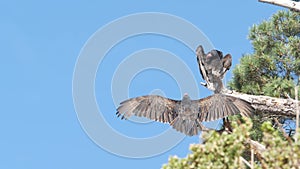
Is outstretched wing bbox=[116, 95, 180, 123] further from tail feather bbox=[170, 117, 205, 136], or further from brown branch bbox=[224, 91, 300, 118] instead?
brown branch bbox=[224, 91, 300, 118]

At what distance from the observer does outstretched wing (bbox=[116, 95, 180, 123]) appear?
467 cm

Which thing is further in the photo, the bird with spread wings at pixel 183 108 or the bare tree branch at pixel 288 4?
the bare tree branch at pixel 288 4

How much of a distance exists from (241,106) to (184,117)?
0.51 m

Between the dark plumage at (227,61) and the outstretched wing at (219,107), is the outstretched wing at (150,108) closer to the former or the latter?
the outstretched wing at (219,107)

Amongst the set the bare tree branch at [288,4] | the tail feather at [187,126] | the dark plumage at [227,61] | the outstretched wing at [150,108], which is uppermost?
the bare tree branch at [288,4]

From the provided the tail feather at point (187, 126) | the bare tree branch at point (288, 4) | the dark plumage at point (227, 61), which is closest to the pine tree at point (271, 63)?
the dark plumage at point (227, 61)

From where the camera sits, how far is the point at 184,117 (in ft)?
15.0

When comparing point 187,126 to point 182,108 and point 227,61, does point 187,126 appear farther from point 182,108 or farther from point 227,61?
point 227,61

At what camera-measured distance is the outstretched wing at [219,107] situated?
4.64 metres

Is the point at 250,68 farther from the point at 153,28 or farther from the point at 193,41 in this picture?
the point at 153,28

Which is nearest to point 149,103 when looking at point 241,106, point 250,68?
point 241,106

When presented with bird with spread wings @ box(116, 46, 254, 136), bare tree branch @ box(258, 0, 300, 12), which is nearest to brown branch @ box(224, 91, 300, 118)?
bird with spread wings @ box(116, 46, 254, 136)

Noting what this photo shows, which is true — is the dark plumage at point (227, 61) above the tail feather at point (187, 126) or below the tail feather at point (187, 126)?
above

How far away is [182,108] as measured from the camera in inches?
181
